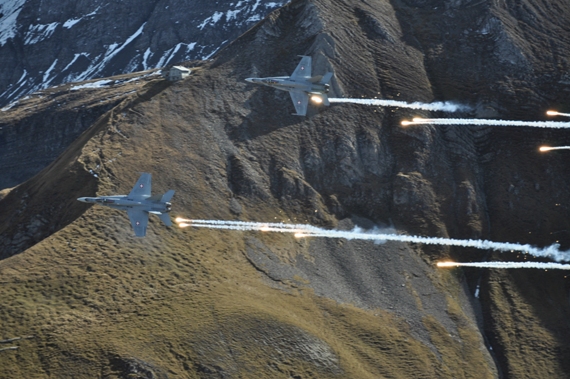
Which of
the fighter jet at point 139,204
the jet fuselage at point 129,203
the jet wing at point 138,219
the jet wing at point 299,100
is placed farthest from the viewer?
the jet wing at point 299,100

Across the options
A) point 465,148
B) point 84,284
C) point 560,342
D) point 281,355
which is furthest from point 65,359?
point 465,148

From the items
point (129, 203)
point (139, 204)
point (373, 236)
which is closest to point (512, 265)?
point (373, 236)

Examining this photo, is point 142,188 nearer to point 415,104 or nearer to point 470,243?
point 470,243

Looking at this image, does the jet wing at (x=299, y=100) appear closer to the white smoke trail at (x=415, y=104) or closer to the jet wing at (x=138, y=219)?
the white smoke trail at (x=415, y=104)

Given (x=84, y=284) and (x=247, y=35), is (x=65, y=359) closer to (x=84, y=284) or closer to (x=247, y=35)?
(x=84, y=284)

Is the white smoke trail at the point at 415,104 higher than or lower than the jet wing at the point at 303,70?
lower

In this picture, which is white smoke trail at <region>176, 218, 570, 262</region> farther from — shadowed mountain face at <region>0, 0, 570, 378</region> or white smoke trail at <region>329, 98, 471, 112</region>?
white smoke trail at <region>329, 98, 471, 112</region>

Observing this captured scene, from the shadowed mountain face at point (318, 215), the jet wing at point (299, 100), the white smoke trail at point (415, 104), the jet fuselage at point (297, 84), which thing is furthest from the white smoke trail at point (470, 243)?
the white smoke trail at point (415, 104)
